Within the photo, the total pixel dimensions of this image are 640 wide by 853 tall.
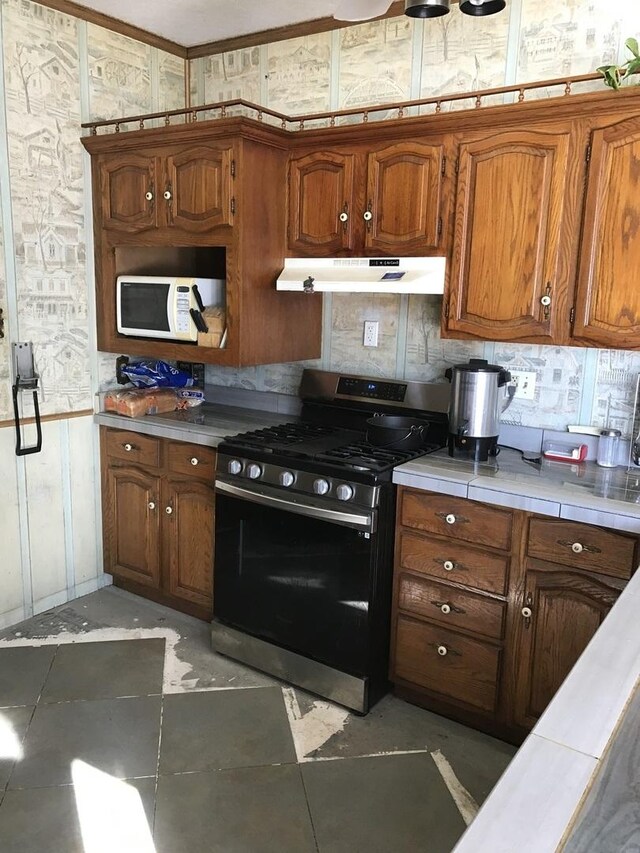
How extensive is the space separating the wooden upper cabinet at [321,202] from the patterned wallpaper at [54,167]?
3.58 feet

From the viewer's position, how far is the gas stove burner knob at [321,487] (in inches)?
99.7

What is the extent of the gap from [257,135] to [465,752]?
2.50m

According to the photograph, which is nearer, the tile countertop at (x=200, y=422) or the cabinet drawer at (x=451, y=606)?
the cabinet drawer at (x=451, y=606)

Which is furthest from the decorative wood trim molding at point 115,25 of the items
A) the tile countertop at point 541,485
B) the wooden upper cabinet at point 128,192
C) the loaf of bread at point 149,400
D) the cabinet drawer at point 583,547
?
the cabinet drawer at point 583,547

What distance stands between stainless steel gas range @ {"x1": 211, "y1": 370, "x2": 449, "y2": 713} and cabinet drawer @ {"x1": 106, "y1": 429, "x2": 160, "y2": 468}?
563 millimetres

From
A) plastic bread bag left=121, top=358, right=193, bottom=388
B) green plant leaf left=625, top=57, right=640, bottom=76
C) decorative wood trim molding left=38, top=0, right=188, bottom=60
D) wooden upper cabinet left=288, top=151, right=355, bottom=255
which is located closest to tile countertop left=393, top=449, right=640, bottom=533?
wooden upper cabinet left=288, top=151, right=355, bottom=255

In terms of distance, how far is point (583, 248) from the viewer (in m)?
2.36

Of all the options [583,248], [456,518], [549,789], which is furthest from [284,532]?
[549,789]

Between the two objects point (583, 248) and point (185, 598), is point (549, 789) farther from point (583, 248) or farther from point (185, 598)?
point (185, 598)

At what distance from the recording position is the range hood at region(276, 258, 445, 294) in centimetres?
265

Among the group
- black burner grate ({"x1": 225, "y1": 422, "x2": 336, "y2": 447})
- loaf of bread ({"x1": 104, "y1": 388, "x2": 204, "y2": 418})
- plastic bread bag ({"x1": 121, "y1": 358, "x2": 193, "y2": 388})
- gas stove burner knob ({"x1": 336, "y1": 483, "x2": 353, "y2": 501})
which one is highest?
plastic bread bag ({"x1": 121, "y1": 358, "x2": 193, "y2": 388})

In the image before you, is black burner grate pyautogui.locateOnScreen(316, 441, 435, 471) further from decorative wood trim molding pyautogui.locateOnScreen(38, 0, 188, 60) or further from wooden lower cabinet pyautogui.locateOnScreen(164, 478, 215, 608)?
decorative wood trim molding pyautogui.locateOnScreen(38, 0, 188, 60)

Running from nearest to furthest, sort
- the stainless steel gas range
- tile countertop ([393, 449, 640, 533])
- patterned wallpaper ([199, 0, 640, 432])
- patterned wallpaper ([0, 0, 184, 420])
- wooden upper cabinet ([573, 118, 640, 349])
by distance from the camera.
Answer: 1. tile countertop ([393, 449, 640, 533])
2. wooden upper cabinet ([573, 118, 640, 349])
3. the stainless steel gas range
4. patterned wallpaper ([199, 0, 640, 432])
5. patterned wallpaper ([0, 0, 184, 420])

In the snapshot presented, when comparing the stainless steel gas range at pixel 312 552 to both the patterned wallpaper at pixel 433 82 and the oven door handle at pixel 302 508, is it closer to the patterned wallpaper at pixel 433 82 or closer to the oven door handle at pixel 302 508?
the oven door handle at pixel 302 508
